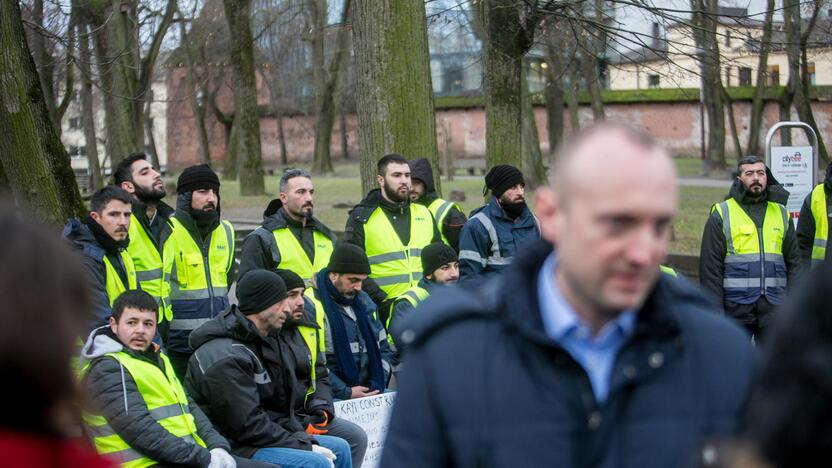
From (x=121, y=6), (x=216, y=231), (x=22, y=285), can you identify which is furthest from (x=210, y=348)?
(x=121, y=6)

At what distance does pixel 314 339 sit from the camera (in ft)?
24.4

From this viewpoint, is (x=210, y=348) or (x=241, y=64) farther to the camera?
(x=241, y=64)

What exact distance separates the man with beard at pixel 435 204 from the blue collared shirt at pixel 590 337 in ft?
23.6

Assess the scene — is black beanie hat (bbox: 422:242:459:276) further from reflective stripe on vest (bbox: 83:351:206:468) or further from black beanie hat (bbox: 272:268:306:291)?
reflective stripe on vest (bbox: 83:351:206:468)

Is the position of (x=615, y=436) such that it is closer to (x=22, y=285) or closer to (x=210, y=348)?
(x=22, y=285)

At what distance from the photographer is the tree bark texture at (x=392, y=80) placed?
1138 centimetres

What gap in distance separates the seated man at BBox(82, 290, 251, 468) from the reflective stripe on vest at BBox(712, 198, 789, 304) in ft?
16.7

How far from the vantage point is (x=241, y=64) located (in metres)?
30.9

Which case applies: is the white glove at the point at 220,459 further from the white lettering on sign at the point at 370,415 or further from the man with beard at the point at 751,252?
the man with beard at the point at 751,252

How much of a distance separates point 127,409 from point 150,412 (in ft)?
0.49

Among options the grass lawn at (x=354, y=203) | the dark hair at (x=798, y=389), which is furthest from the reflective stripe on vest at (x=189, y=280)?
the grass lawn at (x=354, y=203)

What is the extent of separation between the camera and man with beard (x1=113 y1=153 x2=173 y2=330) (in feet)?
26.7

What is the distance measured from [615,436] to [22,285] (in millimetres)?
1267

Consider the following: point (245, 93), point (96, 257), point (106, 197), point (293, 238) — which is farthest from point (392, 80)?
point (245, 93)
